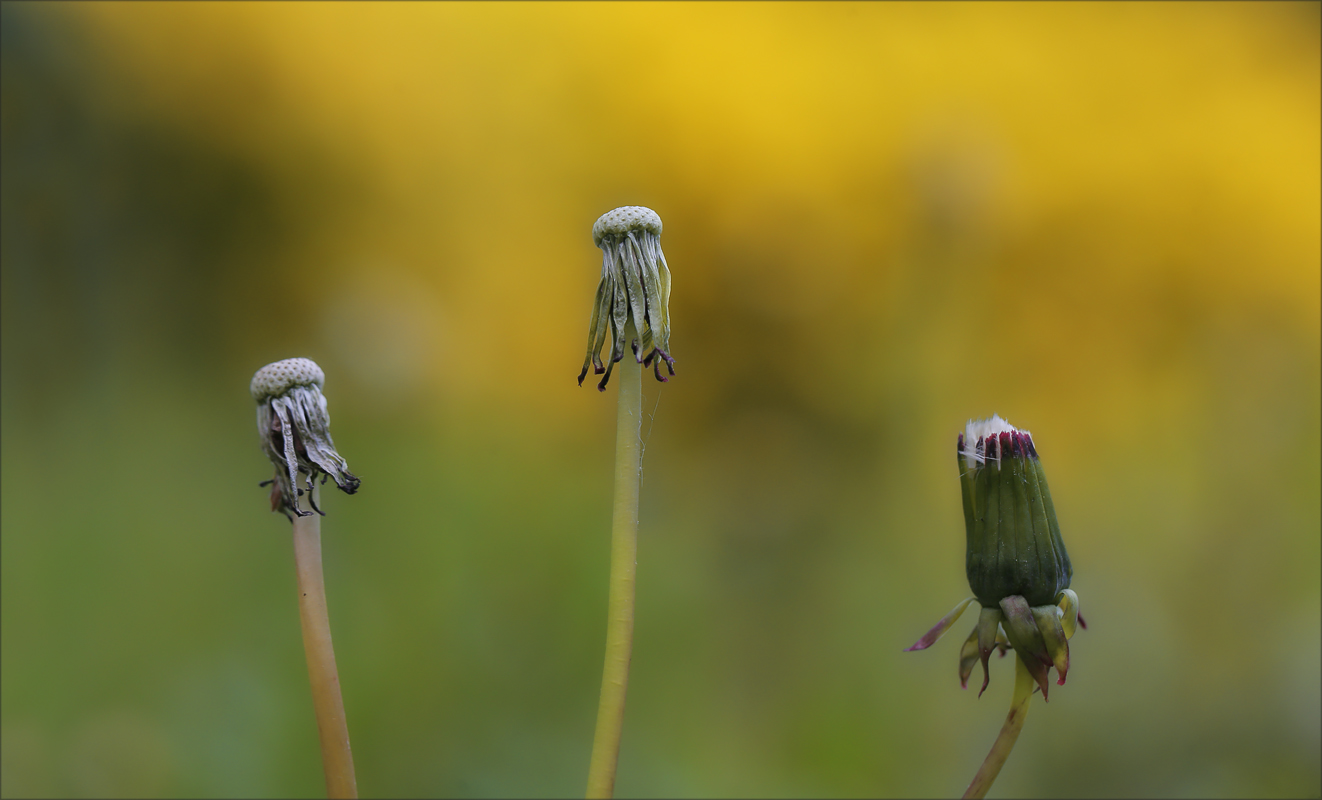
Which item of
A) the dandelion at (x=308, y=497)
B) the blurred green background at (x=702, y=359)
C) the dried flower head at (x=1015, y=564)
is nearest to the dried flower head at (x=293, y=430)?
the dandelion at (x=308, y=497)

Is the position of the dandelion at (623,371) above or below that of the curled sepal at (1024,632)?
above

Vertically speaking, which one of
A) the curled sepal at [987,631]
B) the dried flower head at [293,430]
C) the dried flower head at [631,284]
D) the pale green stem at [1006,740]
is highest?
the dried flower head at [631,284]

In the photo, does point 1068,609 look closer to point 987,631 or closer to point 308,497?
point 987,631

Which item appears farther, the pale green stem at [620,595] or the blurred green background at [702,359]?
the blurred green background at [702,359]

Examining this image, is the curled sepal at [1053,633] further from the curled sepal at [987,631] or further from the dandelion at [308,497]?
the dandelion at [308,497]

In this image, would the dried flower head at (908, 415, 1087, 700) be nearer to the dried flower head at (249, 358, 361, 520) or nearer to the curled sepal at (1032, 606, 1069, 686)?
the curled sepal at (1032, 606, 1069, 686)

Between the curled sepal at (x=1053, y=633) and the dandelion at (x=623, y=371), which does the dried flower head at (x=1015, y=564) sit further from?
the dandelion at (x=623, y=371)
